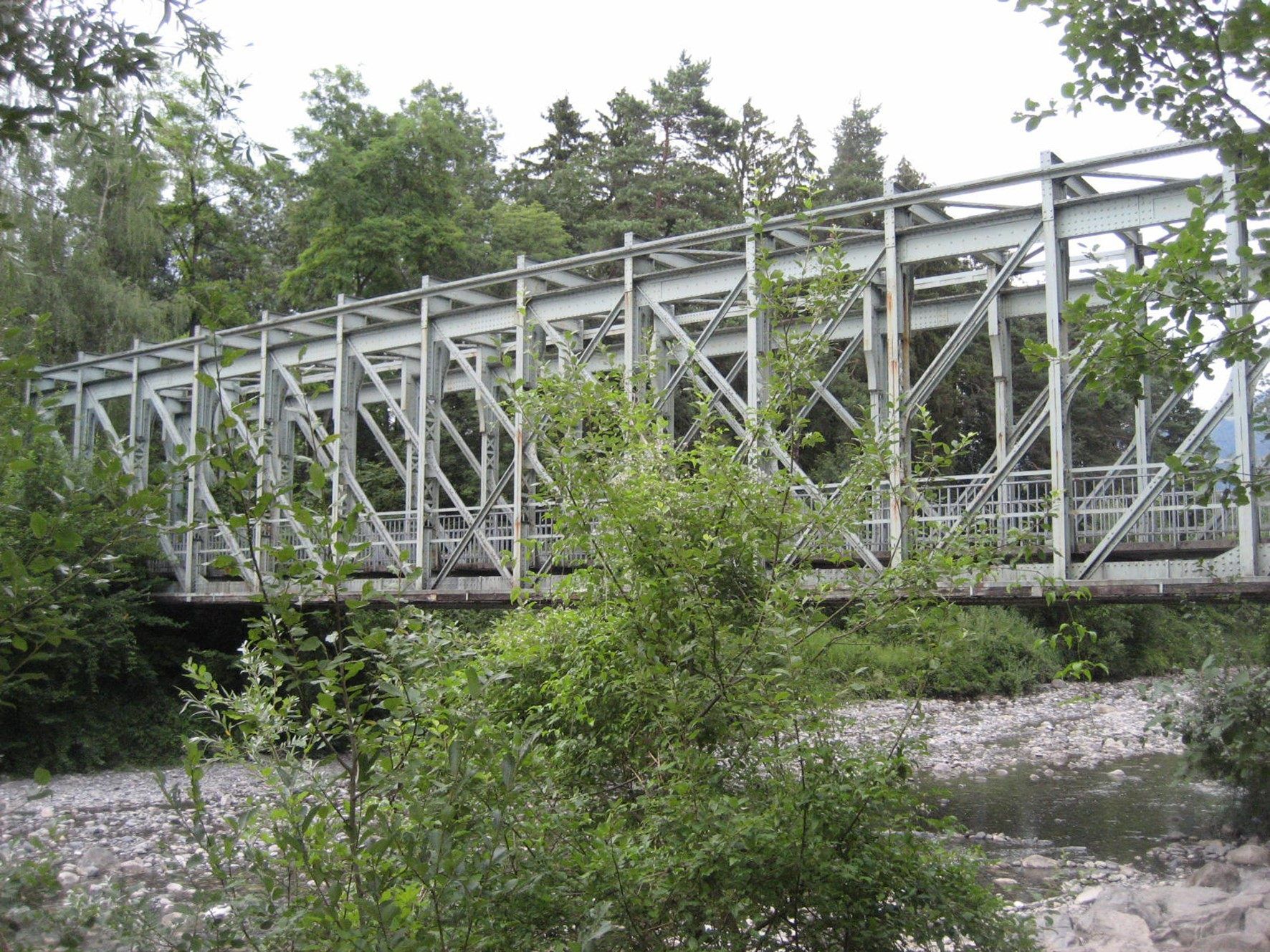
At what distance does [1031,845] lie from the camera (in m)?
12.0

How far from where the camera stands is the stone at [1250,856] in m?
10.6

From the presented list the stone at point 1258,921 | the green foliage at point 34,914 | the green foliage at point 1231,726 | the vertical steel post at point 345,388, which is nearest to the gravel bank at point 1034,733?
the green foliage at point 1231,726

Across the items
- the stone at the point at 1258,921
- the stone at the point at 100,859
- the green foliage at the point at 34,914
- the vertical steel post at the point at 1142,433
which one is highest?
the vertical steel post at the point at 1142,433

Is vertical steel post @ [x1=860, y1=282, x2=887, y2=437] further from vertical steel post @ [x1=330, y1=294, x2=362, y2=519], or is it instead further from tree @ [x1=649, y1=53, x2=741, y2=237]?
tree @ [x1=649, y1=53, x2=741, y2=237]

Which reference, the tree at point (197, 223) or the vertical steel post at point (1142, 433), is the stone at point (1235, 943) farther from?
the tree at point (197, 223)

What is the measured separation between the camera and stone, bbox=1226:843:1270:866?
10.6m

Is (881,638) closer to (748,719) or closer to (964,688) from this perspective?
(748,719)

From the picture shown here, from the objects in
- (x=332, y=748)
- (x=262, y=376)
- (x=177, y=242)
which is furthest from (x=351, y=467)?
(x=177, y=242)

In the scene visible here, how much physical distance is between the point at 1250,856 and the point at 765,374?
7018mm

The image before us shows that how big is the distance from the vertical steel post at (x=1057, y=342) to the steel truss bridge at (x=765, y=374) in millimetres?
31

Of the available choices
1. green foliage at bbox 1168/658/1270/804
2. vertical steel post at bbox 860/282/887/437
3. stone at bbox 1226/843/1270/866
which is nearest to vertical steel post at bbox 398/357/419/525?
vertical steel post at bbox 860/282/887/437

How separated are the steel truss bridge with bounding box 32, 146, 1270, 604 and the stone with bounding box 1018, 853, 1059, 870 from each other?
8.26ft

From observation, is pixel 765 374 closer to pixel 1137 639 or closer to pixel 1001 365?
pixel 1001 365

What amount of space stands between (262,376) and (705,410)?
17743 millimetres
